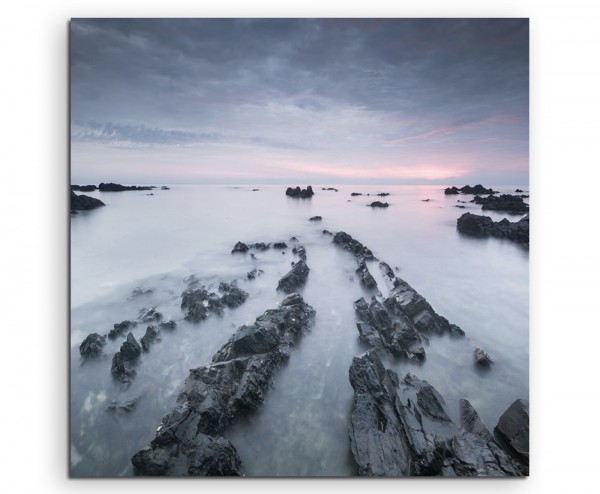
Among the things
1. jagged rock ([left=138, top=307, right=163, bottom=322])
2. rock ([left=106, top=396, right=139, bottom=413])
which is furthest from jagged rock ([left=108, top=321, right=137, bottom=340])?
rock ([left=106, top=396, right=139, bottom=413])

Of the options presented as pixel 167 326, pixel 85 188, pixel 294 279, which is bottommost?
pixel 167 326

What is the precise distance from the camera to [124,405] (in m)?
3.61

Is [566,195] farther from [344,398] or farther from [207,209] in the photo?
[207,209]

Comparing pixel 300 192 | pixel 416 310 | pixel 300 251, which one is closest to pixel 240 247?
pixel 300 251

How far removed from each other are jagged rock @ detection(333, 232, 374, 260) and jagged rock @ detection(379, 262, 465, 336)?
0.85 metres

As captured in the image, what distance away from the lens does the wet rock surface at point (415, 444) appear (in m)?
3.34

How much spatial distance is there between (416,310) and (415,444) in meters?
1.74

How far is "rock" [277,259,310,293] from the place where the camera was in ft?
16.7

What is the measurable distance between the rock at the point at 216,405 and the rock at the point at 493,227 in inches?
134

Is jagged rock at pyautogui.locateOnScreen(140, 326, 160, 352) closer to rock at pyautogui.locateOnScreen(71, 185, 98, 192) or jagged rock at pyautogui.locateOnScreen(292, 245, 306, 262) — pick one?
rock at pyautogui.locateOnScreen(71, 185, 98, 192)

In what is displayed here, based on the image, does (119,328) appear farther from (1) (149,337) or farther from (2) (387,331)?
(2) (387,331)

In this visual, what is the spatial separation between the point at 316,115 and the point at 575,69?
3227 millimetres

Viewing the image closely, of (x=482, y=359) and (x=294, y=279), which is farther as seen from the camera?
(x=294, y=279)

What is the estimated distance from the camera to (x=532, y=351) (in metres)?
3.94
